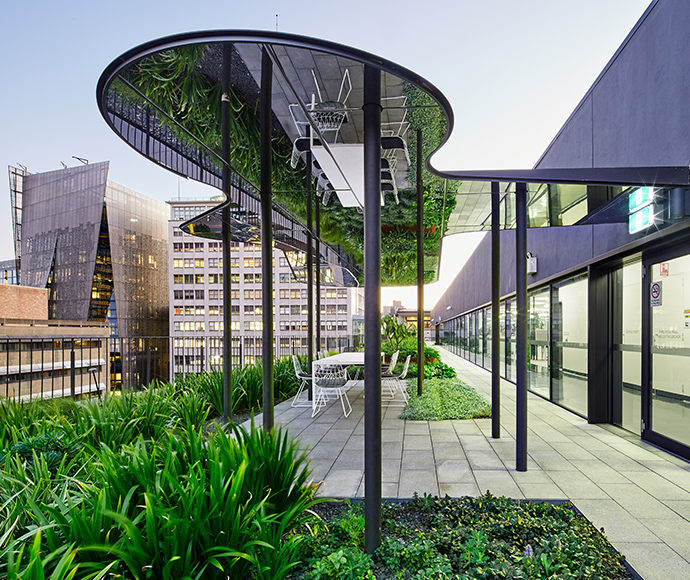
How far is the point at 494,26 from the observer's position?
7406 millimetres

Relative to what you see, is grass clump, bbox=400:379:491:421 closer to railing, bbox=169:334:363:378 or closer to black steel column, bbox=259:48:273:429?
railing, bbox=169:334:363:378

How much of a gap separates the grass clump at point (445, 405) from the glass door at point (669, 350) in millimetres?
2243

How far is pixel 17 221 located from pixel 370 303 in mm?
78769

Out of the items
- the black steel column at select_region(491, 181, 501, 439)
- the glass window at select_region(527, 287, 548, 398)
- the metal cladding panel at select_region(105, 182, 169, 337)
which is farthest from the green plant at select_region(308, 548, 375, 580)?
the metal cladding panel at select_region(105, 182, 169, 337)

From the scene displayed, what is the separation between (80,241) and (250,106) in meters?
64.1

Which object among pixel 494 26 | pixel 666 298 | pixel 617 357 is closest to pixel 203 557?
pixel 666 298

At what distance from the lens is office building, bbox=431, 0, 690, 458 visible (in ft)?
13.1

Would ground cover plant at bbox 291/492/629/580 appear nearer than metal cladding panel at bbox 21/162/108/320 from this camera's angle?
Yes

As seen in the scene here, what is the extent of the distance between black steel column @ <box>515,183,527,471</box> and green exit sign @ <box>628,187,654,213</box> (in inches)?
35.1

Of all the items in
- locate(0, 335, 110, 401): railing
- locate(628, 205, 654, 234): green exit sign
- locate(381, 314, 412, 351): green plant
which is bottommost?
locate(0, 335, 110, 401): railing

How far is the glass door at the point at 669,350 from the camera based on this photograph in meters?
4.24

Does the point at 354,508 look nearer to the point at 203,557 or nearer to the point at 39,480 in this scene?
the point at 203,557

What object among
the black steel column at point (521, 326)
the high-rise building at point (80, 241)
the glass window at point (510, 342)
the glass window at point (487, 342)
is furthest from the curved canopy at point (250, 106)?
the high-rise building at point (80, 241)

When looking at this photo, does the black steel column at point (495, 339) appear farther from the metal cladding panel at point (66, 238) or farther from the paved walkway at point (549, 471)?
the metal cladding panel at point (66, 238)
